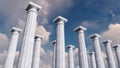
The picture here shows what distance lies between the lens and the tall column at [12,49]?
5022 cm

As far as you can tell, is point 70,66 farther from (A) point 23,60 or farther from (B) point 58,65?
(A) point 23,60

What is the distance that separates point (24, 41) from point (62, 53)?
1274cm

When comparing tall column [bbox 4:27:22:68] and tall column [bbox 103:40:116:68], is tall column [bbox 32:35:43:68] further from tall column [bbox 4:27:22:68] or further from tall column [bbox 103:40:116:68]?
tall column [bbox 103:40:116:68]

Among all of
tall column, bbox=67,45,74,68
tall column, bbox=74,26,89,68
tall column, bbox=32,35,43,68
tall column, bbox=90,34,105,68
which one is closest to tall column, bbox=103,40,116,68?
tall column, bbox=90,34,105,68

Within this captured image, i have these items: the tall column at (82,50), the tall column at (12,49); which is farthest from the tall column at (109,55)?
the tall column at (12,49)

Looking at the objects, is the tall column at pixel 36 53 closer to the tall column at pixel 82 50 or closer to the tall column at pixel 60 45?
the tall column at pixel 60 45

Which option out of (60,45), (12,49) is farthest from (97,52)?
(12,49)

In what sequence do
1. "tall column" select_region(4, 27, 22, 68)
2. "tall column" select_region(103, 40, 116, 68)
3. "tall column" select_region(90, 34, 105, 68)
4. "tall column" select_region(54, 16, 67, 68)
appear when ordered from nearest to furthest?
"tall column" select_region(54, 16, 67, 68) < "tall column" select_region(4, 27, 22, 68) < "tall column" select_region(90, 34, 105, 68) < "tall column" select_region(103, 40, 116, 68)

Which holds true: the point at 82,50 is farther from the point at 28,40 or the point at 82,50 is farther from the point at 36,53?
the point at 28,40

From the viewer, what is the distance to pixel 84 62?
1945 inches

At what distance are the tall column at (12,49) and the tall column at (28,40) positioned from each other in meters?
17.7

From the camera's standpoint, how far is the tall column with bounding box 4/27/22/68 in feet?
165

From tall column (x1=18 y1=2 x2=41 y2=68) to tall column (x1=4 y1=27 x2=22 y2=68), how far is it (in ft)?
58.1

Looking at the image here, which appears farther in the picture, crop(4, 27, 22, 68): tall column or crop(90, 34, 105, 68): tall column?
crop(90, 34, 105, 68): tall column
